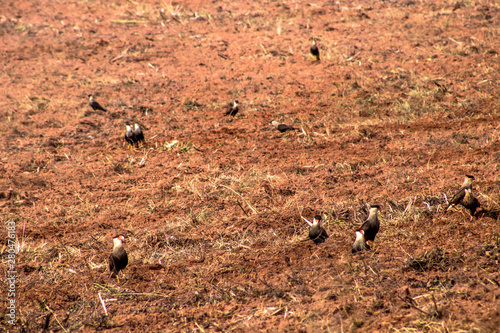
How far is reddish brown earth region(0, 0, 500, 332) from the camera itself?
201 inches

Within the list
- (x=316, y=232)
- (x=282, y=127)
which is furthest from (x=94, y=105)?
(x=316, y=232)

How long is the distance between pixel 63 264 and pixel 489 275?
5742mm

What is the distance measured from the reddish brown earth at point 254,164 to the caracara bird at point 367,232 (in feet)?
0.60

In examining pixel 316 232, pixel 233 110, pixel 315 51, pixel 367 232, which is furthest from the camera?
pixel 315 51

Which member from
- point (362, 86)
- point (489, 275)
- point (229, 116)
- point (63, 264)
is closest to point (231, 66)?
point (229, 116)

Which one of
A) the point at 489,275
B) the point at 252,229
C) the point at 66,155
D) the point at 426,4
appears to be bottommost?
the point at 66,155

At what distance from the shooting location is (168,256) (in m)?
6.27

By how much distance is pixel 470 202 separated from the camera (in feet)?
19.2

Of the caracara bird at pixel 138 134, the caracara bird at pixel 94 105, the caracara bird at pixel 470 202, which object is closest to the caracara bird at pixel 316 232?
the caracara bird at pixel 470 202

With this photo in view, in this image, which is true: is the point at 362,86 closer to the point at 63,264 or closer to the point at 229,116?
the point at 229,116

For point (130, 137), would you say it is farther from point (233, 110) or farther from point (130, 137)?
point (233, 110)

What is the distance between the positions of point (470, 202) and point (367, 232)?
153 centimetres

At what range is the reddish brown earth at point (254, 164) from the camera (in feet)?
16.7

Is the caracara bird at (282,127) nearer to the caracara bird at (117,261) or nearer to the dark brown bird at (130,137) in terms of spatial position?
the dark brown bird at (130,137)
